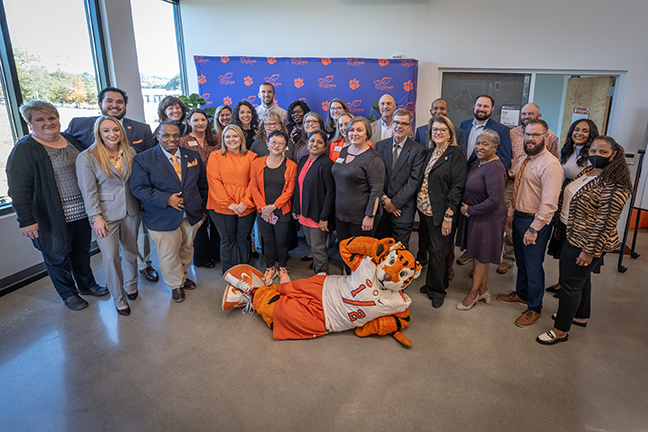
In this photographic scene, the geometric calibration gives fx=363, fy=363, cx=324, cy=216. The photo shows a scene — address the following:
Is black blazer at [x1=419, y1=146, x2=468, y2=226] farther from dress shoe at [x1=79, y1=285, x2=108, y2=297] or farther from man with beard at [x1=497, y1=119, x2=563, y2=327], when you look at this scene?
dress shoe at [x1=79, y1=285, x2=108, y2=297]

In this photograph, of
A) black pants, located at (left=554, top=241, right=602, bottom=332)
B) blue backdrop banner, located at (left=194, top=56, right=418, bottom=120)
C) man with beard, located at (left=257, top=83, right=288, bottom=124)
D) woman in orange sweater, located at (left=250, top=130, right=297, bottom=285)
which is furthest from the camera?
blue backdrop banner, located at (left=194, top=56, right=418, bottom=120)

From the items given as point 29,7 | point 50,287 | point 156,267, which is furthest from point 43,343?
point 29,7

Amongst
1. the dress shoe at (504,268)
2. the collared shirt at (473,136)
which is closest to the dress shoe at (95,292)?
the collared shirt at (473,136)

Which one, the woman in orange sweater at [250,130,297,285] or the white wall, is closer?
the woman in orange sweater at [250,130,297,285]

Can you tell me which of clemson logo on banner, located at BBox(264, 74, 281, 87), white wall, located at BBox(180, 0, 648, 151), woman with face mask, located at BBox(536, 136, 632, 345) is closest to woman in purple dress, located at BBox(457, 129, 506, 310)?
woman with face mask, located at BBox(536, 136, 632, 345)

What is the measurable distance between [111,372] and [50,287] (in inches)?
71.8

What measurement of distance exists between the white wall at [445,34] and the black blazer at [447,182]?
2666mm

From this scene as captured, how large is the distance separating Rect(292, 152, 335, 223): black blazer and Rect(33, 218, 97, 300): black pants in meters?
1.99

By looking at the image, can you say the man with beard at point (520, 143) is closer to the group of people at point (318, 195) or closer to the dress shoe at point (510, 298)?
the group of people at point (318, 195)

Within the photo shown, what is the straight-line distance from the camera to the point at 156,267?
13.7 ft

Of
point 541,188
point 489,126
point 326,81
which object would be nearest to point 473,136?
point 489,126

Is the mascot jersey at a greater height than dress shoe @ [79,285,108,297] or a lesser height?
greater

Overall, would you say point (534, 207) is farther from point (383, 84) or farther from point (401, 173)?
point (383, 84)

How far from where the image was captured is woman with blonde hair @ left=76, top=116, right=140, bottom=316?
2.94 m
